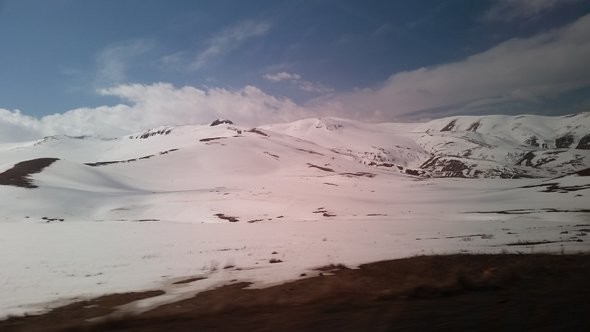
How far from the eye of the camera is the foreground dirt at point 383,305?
10.1m

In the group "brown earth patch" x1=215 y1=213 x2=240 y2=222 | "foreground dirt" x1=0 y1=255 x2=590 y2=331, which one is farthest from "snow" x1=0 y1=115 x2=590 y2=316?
"foreground dirt" x1=0 y1=255 x2=590 y2=331

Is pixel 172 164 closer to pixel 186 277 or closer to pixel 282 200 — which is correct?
pixel 282 200

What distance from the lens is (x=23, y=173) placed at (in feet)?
286

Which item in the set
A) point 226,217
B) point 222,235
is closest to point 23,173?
point 226,217

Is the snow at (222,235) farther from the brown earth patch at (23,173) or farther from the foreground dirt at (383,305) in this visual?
the brown earth patch at (23,173)

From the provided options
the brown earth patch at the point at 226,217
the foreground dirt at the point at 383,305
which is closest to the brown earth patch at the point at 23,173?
the brown earth patch at the point at 226,217

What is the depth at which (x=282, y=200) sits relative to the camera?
7550 centimetres

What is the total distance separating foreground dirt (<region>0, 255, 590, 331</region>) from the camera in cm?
1012

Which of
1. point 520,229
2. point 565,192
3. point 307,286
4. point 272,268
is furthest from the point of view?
point 565,192

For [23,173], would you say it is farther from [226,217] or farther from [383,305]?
[383,305]

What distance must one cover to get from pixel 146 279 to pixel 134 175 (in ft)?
366

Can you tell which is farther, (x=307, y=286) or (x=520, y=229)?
(x=520, y=229)

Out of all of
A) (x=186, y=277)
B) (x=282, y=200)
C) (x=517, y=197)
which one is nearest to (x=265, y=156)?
(x=282, y=200)

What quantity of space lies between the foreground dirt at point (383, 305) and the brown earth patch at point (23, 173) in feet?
234
